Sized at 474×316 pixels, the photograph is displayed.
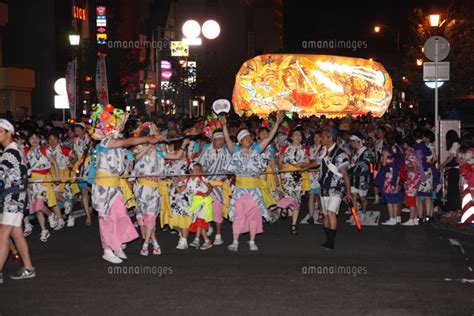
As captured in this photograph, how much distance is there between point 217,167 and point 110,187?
89.7 inches

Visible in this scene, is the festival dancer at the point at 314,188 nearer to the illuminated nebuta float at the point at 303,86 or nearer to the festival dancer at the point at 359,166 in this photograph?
the festival dancer at the point at 359,166

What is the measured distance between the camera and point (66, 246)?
11.5 m

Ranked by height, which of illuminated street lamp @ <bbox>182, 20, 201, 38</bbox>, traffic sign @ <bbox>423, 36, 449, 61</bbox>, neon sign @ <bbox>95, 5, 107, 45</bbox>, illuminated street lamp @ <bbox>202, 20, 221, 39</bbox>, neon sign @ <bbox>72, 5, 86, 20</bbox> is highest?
neon sign @ <bbox>95, 5, 107, 45</bbox>

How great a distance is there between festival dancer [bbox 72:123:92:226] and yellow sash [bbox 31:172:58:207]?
70cm

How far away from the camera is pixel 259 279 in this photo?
8891mm

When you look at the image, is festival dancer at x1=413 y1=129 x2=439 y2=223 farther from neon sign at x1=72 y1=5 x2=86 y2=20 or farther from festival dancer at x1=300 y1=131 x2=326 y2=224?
neon sign at x1=72 y1=5 x2=86 y2=20

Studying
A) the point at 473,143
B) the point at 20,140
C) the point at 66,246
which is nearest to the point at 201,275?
the point at 66,246

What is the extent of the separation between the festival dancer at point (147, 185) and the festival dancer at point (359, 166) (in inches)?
175

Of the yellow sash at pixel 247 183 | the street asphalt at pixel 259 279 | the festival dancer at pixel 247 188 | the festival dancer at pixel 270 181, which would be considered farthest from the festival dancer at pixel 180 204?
the festival dancer at pixel 270 181

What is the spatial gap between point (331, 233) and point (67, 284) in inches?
157

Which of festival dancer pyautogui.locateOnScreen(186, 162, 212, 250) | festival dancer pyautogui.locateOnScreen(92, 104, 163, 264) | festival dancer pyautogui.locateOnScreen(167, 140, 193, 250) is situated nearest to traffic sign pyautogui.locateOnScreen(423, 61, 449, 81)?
festival dancer pyautogui.locateOnScreen(186, 162, 212, 250)

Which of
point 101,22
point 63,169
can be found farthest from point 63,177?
point 101,22

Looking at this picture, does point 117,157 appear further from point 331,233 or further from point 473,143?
point 473,143

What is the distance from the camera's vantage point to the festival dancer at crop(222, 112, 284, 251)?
36.8ft
